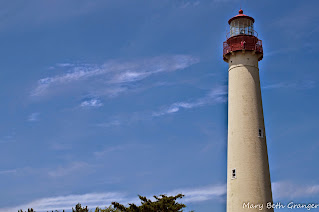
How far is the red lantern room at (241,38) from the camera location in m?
37.6

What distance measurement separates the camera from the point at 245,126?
3553 centimetres

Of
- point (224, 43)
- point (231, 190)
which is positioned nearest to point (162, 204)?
point (231, 190)

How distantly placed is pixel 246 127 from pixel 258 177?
3.99 meters

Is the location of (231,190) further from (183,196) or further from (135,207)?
(135,207)

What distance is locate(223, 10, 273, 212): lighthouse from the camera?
1350 inches

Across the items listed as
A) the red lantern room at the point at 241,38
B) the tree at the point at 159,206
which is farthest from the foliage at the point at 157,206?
the red lantern room at the point at 241,38

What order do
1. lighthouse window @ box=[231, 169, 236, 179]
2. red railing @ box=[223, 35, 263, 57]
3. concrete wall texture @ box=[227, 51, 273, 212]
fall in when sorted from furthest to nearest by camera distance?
red railing @ box=[223, 35, 263, 57]
lighthouse window @ box=[231, 169, 236, 179]
concrete wall texture @ box=[227, 51, 273, 212]

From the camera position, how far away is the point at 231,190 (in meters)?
35.1

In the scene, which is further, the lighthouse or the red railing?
the red railing

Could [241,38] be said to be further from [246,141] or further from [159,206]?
[159,206]

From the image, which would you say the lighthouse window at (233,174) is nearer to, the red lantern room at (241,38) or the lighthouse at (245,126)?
the lighthouse at (245,126)

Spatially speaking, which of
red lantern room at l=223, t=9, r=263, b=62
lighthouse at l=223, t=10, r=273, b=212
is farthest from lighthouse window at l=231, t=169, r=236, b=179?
red lantern room at l=223, t=9, r=263, b=62

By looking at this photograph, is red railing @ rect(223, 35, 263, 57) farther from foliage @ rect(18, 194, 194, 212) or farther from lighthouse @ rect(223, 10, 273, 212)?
foliage @ rect(18, 194, 194, 212)

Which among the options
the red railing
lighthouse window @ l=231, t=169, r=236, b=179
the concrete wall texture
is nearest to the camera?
the concrete wall texture
